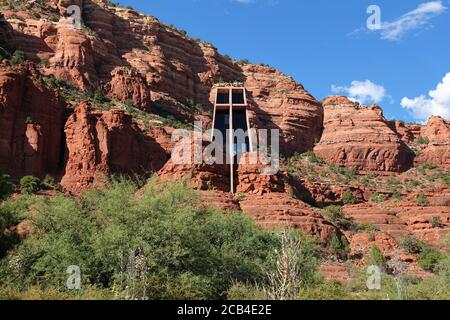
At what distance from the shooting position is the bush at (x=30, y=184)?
128 ft

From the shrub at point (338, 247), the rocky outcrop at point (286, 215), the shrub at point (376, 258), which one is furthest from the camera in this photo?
the shrub at point (338, 247)

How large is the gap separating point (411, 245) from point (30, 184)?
28295 mm

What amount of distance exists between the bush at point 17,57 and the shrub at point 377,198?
132 ft

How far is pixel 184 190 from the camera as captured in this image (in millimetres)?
24750

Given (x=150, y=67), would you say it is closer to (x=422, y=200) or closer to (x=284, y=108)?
(x=284, y=108)

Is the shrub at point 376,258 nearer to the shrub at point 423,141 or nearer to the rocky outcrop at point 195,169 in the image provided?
the rocky outcrop at point 195,169

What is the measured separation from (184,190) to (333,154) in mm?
61921

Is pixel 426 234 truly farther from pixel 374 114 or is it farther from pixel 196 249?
pixel 374 114

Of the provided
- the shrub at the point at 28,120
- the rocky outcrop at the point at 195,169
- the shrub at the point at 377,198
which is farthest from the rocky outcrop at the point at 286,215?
the shrub at the point at 377,198

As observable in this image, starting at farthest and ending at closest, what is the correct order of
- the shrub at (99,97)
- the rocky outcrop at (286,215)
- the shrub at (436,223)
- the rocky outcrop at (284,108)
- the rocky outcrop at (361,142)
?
the rocky outcrop at (284,108)
the rocky outcrop at (361,142)
the shrub at (99,97)
the shrub at (436,223)
the rocky outcrop at (286,215)

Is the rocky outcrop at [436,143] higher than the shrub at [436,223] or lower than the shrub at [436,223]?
higher

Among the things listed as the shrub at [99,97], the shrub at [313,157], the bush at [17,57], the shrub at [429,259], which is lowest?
the shrub at [429,259]

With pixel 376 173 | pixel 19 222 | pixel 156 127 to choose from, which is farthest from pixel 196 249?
pixel 376 173

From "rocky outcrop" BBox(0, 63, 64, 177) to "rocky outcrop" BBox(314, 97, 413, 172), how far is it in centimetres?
4660
